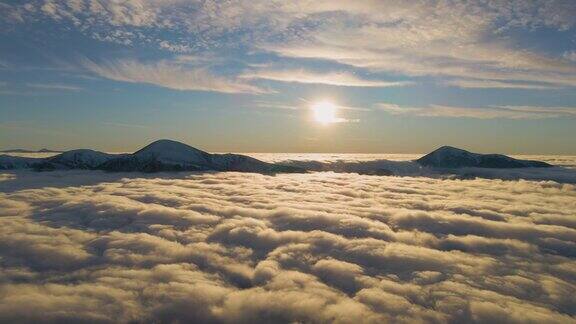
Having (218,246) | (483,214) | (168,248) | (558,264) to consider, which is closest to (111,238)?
(168,248)

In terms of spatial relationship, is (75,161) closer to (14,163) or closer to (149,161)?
(14,163)

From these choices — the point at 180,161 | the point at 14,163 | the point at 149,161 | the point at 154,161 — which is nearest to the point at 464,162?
the point at 180,161

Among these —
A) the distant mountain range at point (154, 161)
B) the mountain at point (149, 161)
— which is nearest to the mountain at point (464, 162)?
the distant mountain range at point (154, 161)

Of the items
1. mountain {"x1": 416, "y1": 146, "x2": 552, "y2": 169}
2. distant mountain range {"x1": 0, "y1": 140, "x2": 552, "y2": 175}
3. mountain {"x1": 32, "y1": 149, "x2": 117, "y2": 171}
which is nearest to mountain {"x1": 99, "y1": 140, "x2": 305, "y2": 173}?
distant mountain range {"x1": 0, "y1": 140, "x2": 552, "y2": 175}

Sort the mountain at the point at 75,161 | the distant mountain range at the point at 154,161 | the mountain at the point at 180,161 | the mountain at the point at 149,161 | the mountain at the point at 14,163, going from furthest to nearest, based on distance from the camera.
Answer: the mountain at the point at 14,163 < the mountain at the point at 180,161 < the distant mountain range at the point at 154,161 < the mountain at the point at 149,161 < the mountain at the point at 75,161

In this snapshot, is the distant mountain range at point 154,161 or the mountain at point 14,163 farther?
the mountain at point 14,163

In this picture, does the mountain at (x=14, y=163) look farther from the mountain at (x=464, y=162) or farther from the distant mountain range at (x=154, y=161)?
the mountain at (x=464, y=162)

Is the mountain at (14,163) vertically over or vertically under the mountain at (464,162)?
under

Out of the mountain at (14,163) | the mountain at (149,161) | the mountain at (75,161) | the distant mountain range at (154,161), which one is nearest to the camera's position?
the mountain at (75,161)
